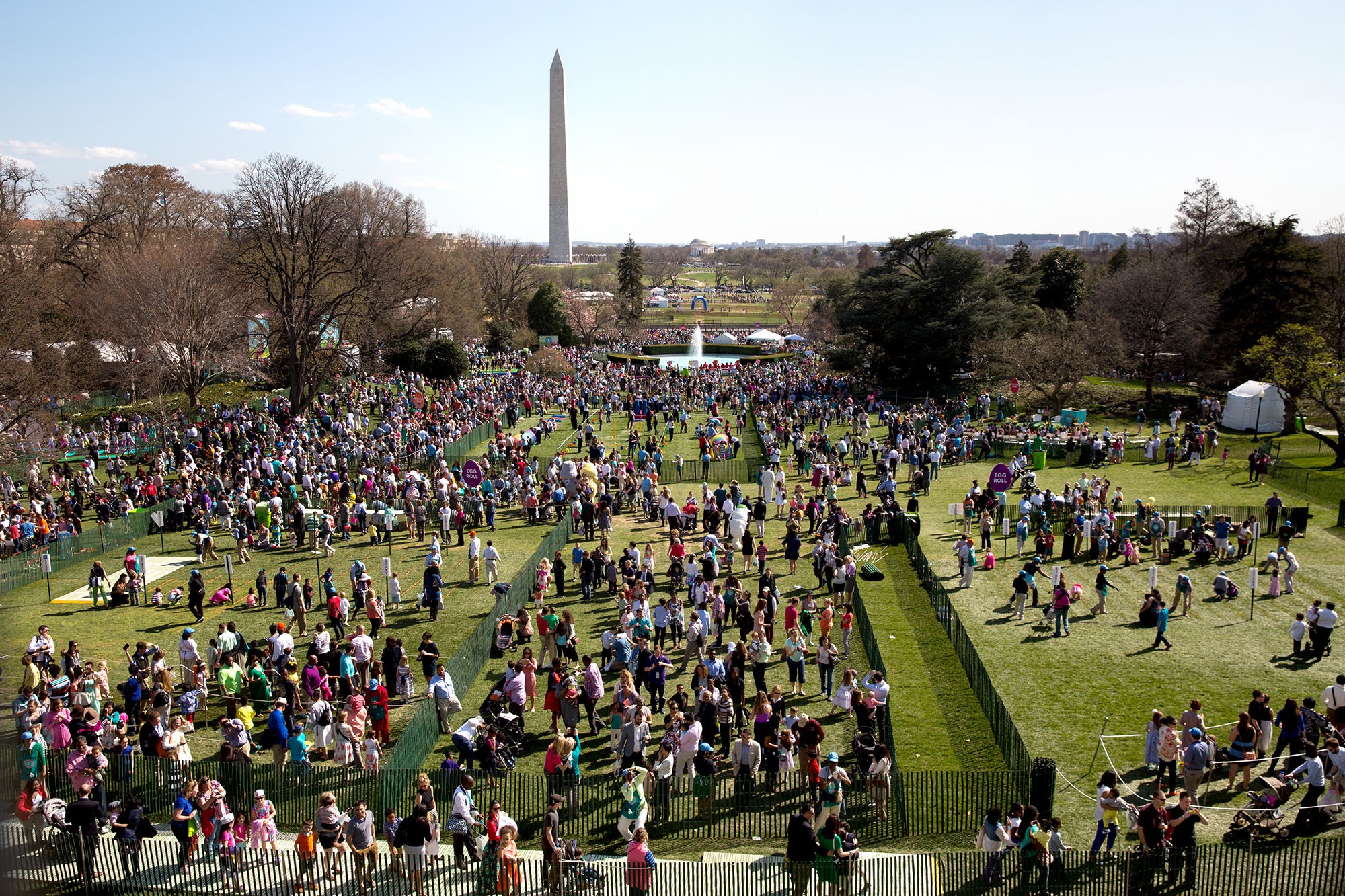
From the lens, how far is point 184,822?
35.8ft

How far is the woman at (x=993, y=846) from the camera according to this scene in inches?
401

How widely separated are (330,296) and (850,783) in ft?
148

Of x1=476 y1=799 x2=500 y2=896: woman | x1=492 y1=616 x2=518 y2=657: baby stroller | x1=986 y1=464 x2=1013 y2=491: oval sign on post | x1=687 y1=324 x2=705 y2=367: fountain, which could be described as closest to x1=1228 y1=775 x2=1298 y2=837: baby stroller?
x1=476 y1=799 x2=500 y2=896: woman

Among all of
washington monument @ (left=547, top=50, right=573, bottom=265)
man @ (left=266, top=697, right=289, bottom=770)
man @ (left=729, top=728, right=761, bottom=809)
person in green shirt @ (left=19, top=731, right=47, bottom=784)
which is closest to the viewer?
person in green shirt @ (left=19, top=731, right=47, bottom=784)

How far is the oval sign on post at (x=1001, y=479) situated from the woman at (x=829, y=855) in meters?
14.6

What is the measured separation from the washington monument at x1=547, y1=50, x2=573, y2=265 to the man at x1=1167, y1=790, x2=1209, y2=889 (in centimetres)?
13629

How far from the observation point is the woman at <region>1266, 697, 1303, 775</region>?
1243cm

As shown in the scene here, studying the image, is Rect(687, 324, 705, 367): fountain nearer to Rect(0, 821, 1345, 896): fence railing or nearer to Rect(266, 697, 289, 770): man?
Rect(266, 697, 289, 770): man

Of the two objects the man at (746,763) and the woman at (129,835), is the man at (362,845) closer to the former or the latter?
the woman at (129,835)

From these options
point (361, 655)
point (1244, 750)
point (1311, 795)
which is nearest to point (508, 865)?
point (361, 655)

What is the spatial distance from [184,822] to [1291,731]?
44.7ft

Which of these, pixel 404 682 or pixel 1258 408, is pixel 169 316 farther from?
pixel 1258 408

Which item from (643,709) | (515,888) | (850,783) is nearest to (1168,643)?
(850,783)

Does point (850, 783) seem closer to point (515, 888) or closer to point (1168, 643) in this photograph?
point (515, 888)
